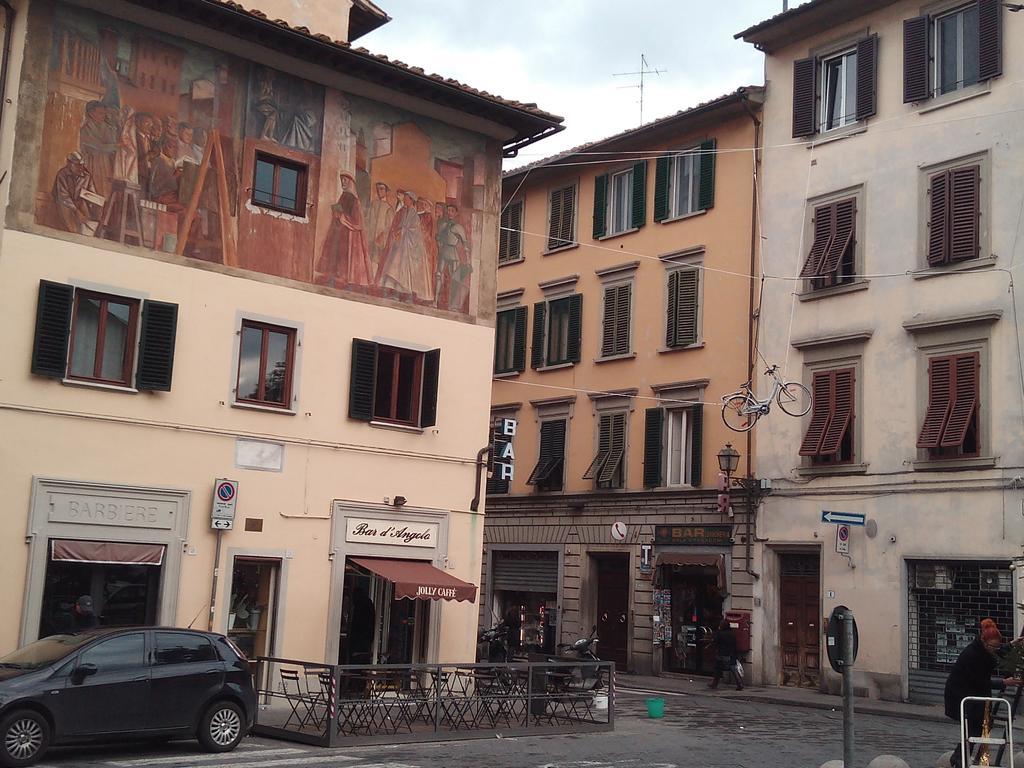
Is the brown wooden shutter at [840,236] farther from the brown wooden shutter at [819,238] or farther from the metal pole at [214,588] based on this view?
the metal pole at [214,588]

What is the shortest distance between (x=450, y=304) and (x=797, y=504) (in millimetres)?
10143

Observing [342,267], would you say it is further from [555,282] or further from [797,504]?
[555,282]

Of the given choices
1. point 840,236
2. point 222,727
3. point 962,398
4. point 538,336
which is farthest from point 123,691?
point 538,336

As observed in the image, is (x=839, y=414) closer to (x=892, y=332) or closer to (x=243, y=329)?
(x=892, y=332)

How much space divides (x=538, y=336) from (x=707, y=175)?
7.31m

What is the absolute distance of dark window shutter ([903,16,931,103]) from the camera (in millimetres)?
27141

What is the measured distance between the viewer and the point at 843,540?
A: 89.2ft

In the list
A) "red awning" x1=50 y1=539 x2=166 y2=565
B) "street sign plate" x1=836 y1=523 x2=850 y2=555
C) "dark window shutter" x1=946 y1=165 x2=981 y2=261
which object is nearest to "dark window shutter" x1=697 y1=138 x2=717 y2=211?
"dark window shutter" x1=946 y1=165 x2=981 y2=261

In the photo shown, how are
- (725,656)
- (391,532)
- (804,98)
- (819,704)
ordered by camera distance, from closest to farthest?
(391,532) → (819,704) → (725,656) → (804,98)

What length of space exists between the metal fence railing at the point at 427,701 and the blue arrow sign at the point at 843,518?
778 cm

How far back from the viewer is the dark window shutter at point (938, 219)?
26297mm

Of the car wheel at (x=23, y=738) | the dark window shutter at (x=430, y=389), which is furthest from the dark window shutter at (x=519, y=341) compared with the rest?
the car wheel at (x=23, y=738)

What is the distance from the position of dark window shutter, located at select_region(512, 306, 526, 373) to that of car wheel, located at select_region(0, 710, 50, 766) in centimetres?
2447

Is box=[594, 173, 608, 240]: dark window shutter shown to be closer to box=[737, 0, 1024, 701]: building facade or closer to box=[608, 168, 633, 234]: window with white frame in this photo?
box=[608, 168, 633, 234]: window with white frame
